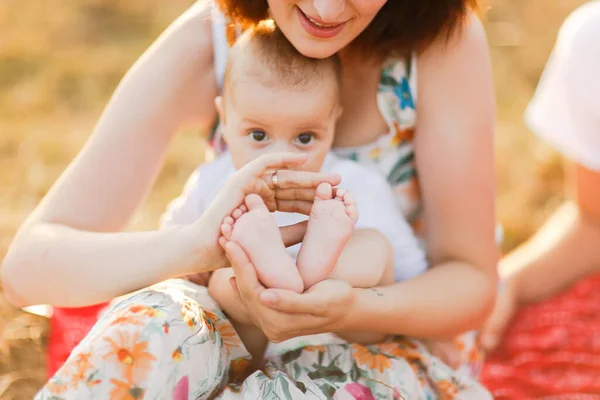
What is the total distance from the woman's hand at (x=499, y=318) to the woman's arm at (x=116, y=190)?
988mm

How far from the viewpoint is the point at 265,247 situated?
4.32 feet

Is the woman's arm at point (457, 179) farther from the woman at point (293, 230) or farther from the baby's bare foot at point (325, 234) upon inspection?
the baby's bare foot at point (325, 234)

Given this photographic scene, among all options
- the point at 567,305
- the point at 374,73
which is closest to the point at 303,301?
the point at 374,73

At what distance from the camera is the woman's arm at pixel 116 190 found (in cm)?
148

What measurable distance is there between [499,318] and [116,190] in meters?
1.16

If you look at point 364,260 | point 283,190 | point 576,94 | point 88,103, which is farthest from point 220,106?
point 88,103

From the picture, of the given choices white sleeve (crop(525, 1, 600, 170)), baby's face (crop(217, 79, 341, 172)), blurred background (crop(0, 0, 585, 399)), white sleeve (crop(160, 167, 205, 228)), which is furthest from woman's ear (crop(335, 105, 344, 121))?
blurred background (crop(0, 0, 585, 399))

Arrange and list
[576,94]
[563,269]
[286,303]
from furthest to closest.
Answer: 1. [563,269]
2. [576,94]
3. [286,303]

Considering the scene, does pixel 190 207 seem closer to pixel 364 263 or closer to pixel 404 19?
pixel 364 263

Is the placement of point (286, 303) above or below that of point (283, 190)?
below

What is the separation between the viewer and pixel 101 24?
14.8 feet

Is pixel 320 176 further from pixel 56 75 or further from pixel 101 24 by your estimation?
pixel 101 24

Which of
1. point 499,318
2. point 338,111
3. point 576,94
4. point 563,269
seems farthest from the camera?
point 563,269

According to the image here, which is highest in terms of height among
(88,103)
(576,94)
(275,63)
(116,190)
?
(275,63)
